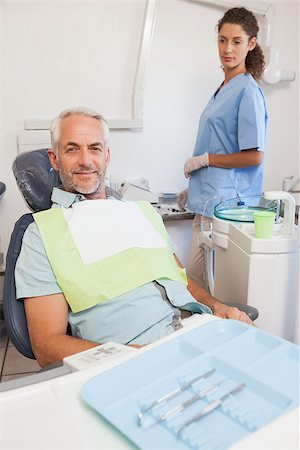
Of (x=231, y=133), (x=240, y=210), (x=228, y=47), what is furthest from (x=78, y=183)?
(x=228, y=47)

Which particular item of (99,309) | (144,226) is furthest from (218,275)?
(99,309)

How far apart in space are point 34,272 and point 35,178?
38cm

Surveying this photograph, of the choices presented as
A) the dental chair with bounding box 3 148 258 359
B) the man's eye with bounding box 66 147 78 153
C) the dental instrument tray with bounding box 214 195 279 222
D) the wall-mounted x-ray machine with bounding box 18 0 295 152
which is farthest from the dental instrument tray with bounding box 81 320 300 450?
the wall-mounted x-ray machine with bounding box 18 0 295 152

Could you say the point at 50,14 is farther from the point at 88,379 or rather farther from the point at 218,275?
the point at 88,379

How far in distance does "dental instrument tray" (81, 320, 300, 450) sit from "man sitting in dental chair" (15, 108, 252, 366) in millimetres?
352

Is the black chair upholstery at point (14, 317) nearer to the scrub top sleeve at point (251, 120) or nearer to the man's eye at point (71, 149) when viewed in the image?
the man's eye at point (71, 149)

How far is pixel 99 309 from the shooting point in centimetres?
120

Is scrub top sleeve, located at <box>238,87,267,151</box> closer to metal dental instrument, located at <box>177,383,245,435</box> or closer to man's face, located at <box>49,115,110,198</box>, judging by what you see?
man's face, located at <box>49,115,110,198</box>

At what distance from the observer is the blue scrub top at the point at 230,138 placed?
2.04 metres

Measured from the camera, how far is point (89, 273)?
1200mm

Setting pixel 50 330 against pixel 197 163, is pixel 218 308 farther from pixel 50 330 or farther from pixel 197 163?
pixel 197 163

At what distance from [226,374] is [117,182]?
2026mm

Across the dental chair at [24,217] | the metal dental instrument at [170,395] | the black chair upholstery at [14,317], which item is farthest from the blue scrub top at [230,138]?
the metal dental instrument at [170,395]

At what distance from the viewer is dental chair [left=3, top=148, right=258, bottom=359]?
3.88 feet
